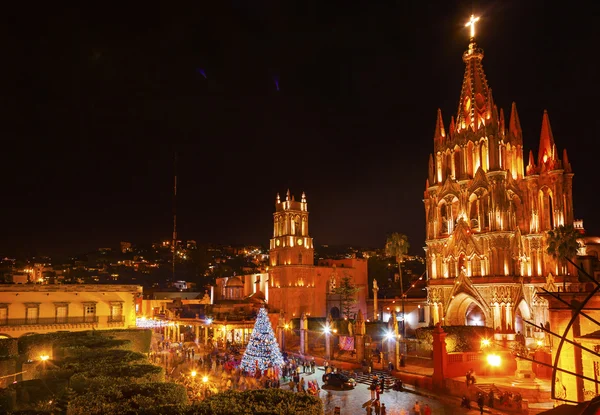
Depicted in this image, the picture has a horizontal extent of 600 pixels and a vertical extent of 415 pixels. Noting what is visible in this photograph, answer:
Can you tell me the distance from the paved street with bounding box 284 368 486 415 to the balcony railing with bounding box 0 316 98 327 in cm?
2436

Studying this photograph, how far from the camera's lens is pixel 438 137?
52.0 meters

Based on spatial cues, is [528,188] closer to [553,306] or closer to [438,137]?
[438,137]

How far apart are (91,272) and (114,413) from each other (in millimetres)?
116465

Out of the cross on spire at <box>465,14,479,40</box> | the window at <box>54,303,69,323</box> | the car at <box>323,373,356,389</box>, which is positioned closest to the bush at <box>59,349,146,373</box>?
the car at <box>323,373,356,389</box>

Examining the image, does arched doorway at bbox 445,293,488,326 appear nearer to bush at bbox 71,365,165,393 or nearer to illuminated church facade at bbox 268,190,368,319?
illuminated church facade at bbox 268,190,368,319

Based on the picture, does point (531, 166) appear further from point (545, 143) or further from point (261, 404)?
point (261, 404)

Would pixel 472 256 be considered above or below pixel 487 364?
above

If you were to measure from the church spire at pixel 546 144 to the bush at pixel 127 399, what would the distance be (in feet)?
140

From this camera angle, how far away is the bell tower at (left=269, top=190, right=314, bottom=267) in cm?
6347

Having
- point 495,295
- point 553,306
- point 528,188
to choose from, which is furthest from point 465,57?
point 553,306

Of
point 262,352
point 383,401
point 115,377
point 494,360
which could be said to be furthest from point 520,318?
point 115,377

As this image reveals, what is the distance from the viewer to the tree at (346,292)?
61500mm

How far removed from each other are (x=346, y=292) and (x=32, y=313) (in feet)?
111

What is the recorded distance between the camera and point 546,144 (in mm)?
48500
